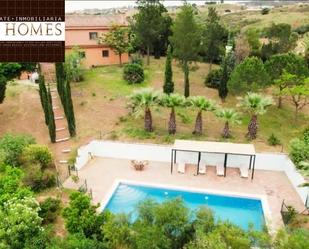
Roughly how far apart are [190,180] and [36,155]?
10705 millimetres

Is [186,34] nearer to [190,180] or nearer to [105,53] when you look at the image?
[105,53]

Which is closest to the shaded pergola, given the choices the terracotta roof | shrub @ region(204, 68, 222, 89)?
shrub @ region(204, 68, 222, 89)

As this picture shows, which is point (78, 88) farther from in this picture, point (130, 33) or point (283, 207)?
point (283, 207)

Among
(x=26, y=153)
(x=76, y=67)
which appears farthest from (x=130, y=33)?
(x=26, y=153)

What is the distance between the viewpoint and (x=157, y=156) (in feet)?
94.4

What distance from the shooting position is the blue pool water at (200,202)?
22.8 meters

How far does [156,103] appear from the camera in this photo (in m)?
29.9

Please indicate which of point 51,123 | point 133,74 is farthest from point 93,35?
point 51,123

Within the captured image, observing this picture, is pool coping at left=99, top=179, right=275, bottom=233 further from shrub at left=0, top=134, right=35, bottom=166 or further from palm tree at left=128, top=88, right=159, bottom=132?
shrub at left=0, top=134, right=35, bottom=166

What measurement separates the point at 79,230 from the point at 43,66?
29866mm

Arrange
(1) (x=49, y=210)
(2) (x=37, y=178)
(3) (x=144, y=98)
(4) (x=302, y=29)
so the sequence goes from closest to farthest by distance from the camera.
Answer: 1. (1) (x=49, y=210)
2. (2) (x=37, y=178)
3. (3) (x=144, y=98)
4. (4) (x=302, y=29)

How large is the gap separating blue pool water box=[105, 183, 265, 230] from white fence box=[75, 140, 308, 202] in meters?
3.84

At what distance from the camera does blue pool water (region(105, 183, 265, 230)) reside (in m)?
22.8

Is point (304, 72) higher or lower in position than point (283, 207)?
higher
